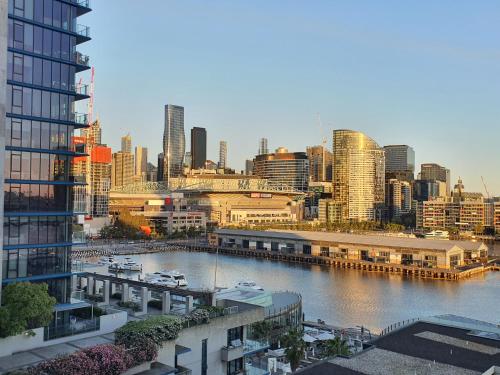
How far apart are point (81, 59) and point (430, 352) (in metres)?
15.2

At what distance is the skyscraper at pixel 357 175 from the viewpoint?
160 meters

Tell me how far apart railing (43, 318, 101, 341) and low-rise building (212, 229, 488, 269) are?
1378 inches

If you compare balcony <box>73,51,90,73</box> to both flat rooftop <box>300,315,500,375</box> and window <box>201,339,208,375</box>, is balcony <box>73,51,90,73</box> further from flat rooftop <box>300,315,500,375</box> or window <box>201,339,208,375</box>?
flat rooftop <box>300,315,500,375</box>

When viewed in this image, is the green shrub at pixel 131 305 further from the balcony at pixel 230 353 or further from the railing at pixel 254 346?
the railing at pixel 254 346

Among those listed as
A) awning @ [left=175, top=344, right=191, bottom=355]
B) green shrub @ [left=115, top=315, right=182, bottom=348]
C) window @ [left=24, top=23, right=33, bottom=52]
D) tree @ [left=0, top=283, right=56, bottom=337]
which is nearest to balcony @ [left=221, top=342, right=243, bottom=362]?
awning @ [left=175, top=344, right=191, bottom=355]

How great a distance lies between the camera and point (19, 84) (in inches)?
675

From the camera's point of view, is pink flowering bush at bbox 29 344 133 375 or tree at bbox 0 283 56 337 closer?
pink flowering bush at bbox 29 344 133 375

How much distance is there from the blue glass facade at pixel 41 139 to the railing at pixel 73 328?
1726 mm

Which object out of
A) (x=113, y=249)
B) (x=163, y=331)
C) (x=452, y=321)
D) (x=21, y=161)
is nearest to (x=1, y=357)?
(x=163, y=331)

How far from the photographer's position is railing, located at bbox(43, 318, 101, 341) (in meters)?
16.2

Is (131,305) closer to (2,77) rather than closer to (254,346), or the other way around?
(254,346)

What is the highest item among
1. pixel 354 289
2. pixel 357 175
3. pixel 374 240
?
pixel 357 175

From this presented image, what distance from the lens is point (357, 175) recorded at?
166 m

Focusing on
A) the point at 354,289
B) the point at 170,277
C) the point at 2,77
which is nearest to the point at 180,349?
the point at 2,77
